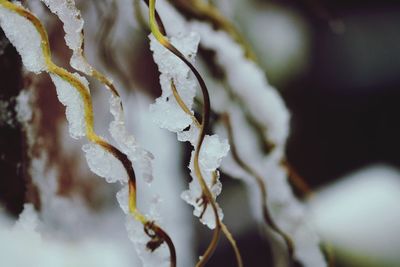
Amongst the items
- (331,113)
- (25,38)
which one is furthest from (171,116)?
(331,113)

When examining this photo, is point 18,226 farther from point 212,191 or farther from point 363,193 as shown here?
point 363,193

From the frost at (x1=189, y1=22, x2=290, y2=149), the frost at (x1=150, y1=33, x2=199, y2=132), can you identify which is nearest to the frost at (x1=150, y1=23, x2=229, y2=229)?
the frost at (x1=150, y1=33, x2=199, y2=132)

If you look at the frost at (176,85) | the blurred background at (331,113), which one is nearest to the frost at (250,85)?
the blurred background at (331,113)

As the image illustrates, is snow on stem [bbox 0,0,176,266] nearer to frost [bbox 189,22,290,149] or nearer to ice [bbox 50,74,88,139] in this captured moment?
ice [bbox 50,74,88,139]

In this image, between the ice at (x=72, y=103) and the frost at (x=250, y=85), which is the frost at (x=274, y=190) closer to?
the frost at (x=250, y=85)

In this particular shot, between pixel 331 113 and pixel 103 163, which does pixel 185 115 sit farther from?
pixel 331 113
